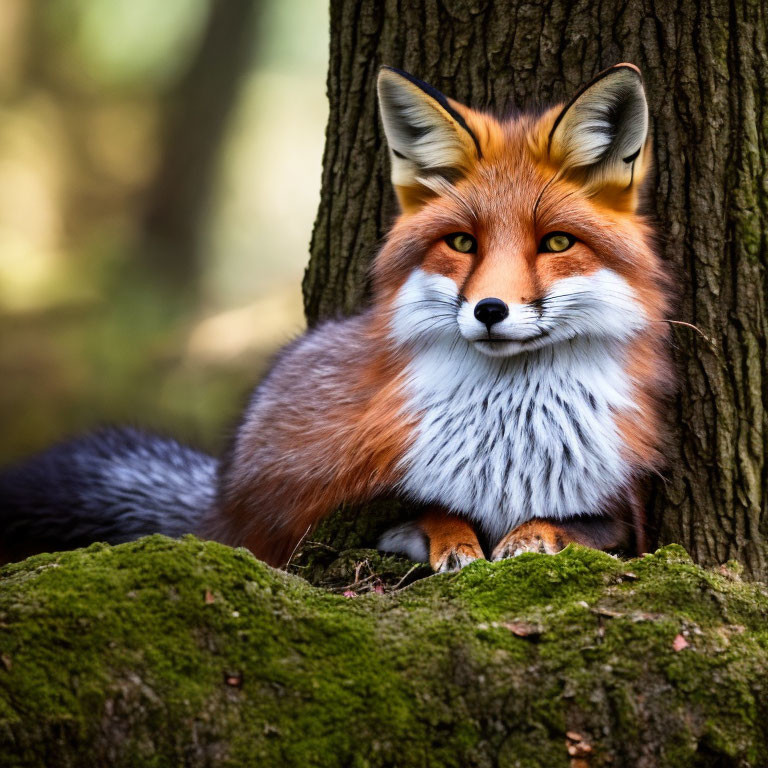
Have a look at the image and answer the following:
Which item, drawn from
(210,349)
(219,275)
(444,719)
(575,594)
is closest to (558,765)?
(444,719)

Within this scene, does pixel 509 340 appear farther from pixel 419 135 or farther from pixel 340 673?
pixel 340 673

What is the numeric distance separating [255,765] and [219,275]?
12.9m

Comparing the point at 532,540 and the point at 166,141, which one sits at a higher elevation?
the point at 166,141

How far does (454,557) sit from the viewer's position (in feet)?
10.1

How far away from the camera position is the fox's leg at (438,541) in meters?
3.07

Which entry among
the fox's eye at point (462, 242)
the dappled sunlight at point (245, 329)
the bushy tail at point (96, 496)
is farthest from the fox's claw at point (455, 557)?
the dappled sunlight at point (245, 329)

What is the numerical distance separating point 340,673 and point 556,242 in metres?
1.67

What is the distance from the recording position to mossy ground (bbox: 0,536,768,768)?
2078 mm

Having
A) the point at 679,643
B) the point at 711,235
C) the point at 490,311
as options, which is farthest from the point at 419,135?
the point at 679,643

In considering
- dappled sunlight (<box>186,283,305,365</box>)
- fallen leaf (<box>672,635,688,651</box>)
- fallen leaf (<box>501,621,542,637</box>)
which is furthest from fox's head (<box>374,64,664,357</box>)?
dappled sunlight (<box>186,283,305,365</box>)

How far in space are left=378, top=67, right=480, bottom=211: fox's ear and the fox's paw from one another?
1365mm

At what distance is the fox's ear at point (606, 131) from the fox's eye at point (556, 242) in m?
0.27

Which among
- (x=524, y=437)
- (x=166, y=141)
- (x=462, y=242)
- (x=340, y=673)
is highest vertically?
(x=166, y=141)

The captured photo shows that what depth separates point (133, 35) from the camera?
14.9 meters
